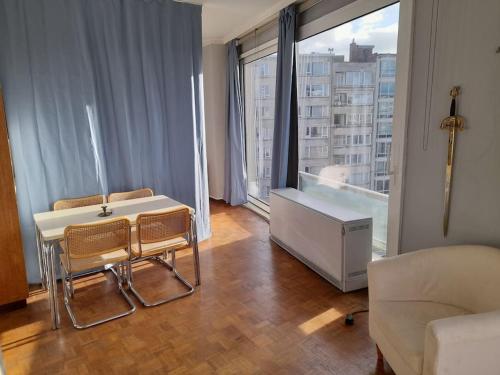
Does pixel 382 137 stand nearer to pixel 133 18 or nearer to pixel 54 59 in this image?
pixel 133 18

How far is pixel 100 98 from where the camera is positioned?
3.50 metres

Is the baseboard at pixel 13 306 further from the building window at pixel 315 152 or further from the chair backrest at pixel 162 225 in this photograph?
the building window at pixel 315 152

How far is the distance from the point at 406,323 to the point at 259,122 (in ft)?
13.3

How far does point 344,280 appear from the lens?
2.99 meters

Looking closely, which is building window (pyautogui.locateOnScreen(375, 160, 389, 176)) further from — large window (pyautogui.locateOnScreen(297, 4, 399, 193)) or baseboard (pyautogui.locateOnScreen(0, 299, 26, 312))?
baseboard (pyautogui.locateOnScreen(0, 299, 26, 312))

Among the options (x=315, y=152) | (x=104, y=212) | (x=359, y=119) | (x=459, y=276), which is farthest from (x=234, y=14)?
(x=459, y=276)

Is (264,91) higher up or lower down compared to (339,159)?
higher up

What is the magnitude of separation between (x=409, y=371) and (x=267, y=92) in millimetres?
4150

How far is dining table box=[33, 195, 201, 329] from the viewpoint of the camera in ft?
8.39

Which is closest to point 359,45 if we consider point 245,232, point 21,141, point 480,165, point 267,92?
point 480,165

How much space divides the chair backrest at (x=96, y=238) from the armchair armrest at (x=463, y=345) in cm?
209

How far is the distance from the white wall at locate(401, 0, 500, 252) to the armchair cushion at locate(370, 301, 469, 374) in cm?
55

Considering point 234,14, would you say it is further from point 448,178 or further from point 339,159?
point 448,178

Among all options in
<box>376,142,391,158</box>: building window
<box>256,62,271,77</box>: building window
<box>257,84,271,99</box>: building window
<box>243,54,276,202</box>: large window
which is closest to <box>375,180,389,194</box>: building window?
<box>376,142,391,158</box>: building window
